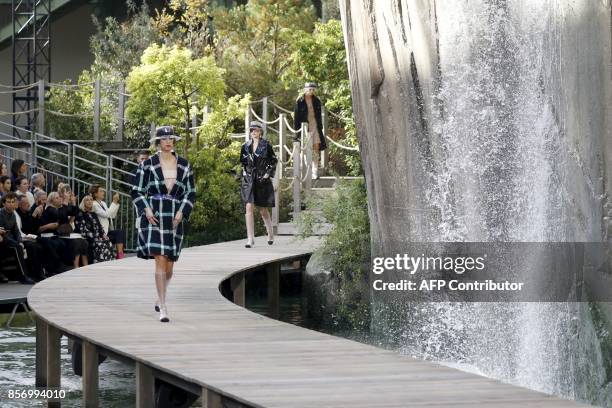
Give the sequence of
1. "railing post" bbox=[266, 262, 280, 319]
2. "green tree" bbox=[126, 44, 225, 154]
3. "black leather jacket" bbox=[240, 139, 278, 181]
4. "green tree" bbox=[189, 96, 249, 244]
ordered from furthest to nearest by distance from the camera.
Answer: "green tree" bbox=[126, 44, 225, 154]
"green tree" bbox=[189, 96, 249, 244]
"railing post" bbox=[266, 262, 280, 319]
"black leather jacket" bbox=[240, 139, 278, 181]

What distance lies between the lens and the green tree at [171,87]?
2294 centimetres

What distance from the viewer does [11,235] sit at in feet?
55.7

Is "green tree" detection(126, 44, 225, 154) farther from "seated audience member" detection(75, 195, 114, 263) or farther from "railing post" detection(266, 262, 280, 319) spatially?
"railing post" detection(266, 262, 280, 319)

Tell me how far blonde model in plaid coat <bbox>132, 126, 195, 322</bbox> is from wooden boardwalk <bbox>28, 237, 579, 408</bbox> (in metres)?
0.61

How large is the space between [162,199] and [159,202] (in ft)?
0.11

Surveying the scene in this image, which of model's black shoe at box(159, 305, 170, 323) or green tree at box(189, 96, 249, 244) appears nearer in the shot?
model's black shoe at box(159, 305, 170, 323)

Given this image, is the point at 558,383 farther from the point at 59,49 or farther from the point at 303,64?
the point at 59,49

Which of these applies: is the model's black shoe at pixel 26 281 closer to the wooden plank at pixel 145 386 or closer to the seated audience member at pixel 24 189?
the seated audience member at pixel 24 189

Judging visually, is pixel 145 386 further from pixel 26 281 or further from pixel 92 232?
pixel 92 232

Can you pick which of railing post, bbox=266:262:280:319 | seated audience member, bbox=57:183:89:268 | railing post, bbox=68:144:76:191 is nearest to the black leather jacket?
railing post, bbox=266:262:280:319

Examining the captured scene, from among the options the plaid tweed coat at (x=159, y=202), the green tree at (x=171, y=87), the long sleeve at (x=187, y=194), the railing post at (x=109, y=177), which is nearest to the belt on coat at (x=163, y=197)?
the plaid tweed coat at (x=159, y=202)

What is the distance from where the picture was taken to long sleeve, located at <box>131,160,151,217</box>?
36.8 ft

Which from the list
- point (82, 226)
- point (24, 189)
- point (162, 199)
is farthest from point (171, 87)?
Result: point (162, 199)

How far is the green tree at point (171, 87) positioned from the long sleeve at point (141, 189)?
37.9 ft
